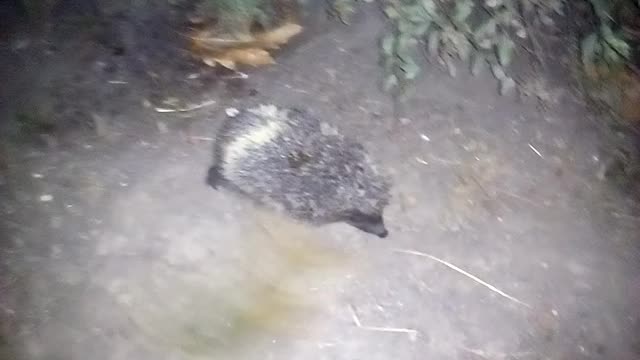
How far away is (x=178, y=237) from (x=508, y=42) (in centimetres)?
81

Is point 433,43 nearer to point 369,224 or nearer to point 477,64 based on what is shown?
point 477,64

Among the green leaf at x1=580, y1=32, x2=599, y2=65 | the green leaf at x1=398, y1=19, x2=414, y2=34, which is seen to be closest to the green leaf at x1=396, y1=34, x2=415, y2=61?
Result: the green leaf at x1=398, y1=19, x2=414, y2=34

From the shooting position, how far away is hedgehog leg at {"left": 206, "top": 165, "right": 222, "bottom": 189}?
1.67 metres

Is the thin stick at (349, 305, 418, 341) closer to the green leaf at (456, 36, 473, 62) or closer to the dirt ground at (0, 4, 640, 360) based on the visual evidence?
the dirt ground at (0, 4, 640, 360)

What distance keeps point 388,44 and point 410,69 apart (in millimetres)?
72

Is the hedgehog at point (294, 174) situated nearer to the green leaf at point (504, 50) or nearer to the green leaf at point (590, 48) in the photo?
the green leaf at point (504, 50)

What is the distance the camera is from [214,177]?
167cm

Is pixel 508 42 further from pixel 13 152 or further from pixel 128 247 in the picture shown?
pixel 13 152

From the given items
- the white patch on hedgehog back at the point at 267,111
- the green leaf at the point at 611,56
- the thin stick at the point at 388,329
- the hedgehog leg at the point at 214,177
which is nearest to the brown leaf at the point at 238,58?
the white patch on hedgehog back at the point at 267,111

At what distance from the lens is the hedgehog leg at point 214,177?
167 cm

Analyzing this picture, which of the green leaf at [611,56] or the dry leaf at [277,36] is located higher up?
the green leaf at [611,56]

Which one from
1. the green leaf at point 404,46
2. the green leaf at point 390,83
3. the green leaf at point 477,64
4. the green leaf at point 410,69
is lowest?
the green leaf at point 390,83

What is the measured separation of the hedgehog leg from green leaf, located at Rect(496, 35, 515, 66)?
0.65 m

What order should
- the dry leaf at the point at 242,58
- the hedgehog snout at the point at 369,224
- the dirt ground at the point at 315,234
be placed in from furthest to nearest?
1. the dry leaf at the point at 242,58
2. the hedgehog snout at the point at 369,224
3. the dirt ground at the point at 315,234
